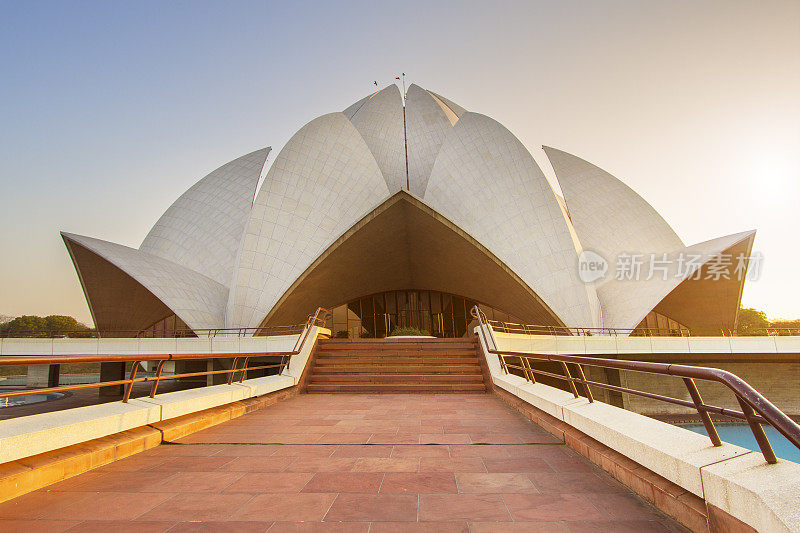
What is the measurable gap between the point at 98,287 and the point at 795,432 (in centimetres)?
2854

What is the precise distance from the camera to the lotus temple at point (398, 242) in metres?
21.6

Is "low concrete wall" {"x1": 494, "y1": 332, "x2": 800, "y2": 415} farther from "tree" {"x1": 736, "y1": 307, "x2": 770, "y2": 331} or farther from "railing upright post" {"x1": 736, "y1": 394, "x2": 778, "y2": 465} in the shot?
"tree" {"x1": 736, "y1": 307, "x2": 770, "y2": 331}

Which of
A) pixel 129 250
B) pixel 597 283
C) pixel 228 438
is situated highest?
pixel 129 250

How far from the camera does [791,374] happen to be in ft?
60.5

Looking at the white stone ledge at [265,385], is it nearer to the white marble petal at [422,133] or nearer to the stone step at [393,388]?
the stone step at [393,388]

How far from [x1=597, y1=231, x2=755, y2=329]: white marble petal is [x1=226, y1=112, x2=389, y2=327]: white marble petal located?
12739 mm

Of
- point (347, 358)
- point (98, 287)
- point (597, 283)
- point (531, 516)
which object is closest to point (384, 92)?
point (597, 283)

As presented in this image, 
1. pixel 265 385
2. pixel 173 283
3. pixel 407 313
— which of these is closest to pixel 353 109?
pixel 407 313

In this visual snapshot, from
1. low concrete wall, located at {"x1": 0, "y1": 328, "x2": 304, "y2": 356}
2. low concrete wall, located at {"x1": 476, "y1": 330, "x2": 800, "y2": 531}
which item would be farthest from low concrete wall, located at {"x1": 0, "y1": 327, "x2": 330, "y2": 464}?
low concrete wall, located at {"x1": 0, "y1": 328, "x2": 304, "y2": 356}

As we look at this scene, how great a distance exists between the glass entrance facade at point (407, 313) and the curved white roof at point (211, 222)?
813cm

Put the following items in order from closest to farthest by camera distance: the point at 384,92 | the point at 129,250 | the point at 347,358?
the point at 347,358 → the point at 129,250 → the point at 384,92

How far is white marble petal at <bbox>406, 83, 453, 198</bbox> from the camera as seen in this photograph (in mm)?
28000

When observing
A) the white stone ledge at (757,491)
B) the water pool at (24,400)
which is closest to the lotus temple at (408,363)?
the white stone ledge at (757,491)

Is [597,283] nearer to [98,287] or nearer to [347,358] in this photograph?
[347,358]
